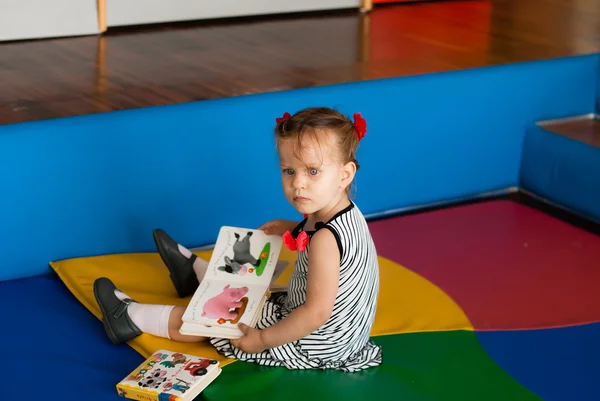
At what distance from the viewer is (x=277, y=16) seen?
3.68 metres

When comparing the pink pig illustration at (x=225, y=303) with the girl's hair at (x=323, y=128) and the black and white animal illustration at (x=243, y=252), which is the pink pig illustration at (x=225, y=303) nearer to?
the black and white animal illustration at (x=243, y=252)

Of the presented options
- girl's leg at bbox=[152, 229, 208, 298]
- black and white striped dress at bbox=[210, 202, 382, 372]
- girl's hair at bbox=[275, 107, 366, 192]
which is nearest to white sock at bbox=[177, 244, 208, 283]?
girl's leg at bbox=[152, 229, 208, 298]

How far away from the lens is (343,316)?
1.64 meters

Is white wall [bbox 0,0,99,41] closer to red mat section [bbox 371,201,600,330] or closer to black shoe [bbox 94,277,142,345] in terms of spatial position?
red mat section [bbox 371,201,600,330]

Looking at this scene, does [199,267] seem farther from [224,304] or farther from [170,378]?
[170,378]

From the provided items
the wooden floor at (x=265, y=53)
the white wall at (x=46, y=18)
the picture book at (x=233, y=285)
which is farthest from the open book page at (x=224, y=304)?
the white wall at (x=46, y=18)

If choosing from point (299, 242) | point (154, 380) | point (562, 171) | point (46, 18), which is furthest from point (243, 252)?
point (46, 18)

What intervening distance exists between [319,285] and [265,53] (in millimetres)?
1624

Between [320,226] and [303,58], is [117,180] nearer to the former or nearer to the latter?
[320,226]

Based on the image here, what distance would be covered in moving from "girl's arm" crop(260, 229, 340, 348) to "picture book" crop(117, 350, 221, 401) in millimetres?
186

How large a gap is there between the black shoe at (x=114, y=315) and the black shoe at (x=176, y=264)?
0.49 ft

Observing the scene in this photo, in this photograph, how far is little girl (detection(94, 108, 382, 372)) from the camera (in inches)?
61.7

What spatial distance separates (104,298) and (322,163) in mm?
574

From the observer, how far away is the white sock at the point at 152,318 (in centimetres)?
177
